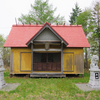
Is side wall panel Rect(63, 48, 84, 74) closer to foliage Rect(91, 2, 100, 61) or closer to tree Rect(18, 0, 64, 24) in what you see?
foliage Rect(91, 2, 100, 61)

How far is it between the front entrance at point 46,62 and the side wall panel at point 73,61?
88cm

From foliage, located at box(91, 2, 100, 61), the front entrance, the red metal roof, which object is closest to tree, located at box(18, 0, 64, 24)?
foliage, located at box(91, 2, 100, 61)

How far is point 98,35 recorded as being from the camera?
866 inches

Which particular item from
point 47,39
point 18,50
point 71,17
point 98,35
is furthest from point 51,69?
point 71,17

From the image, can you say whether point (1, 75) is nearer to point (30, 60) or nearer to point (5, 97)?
point (5, 97)

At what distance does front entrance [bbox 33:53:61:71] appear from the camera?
1401cm

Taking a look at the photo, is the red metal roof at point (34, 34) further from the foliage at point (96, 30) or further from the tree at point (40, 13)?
the tree at point (40, 13)

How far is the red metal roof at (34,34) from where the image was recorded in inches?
571

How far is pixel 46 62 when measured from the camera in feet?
46.2

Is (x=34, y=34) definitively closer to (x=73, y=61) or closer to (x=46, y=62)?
(x=46, y=62)

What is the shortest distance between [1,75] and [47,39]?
6174 millimetres

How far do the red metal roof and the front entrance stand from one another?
2.07m

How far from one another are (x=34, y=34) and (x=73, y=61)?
536 centimetres

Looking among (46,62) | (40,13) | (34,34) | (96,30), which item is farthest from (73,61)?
(40,13)
